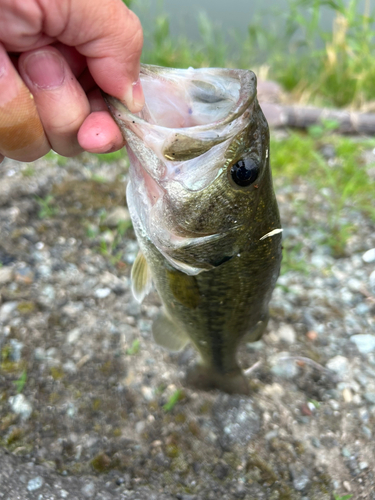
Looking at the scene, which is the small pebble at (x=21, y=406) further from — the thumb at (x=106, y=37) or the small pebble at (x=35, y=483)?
the thumb at (x=106, y=37)

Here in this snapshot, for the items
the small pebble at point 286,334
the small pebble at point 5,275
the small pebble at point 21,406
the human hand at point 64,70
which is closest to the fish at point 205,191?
the human hand at point 64,70

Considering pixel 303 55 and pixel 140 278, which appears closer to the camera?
pixel 140 278

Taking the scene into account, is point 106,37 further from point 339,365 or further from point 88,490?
point 339,365

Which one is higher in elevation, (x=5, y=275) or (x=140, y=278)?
(x=140, y=278)

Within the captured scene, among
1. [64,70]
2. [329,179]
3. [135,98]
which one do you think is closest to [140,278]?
[135,98]

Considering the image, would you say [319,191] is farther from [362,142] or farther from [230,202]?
[230,202]

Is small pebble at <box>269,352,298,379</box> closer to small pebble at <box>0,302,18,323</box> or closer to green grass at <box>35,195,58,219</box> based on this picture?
small pebble at <box>0,302,18,323</box>

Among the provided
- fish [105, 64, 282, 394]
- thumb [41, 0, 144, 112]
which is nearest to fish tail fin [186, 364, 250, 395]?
fish [105, 64, 282, 394]
